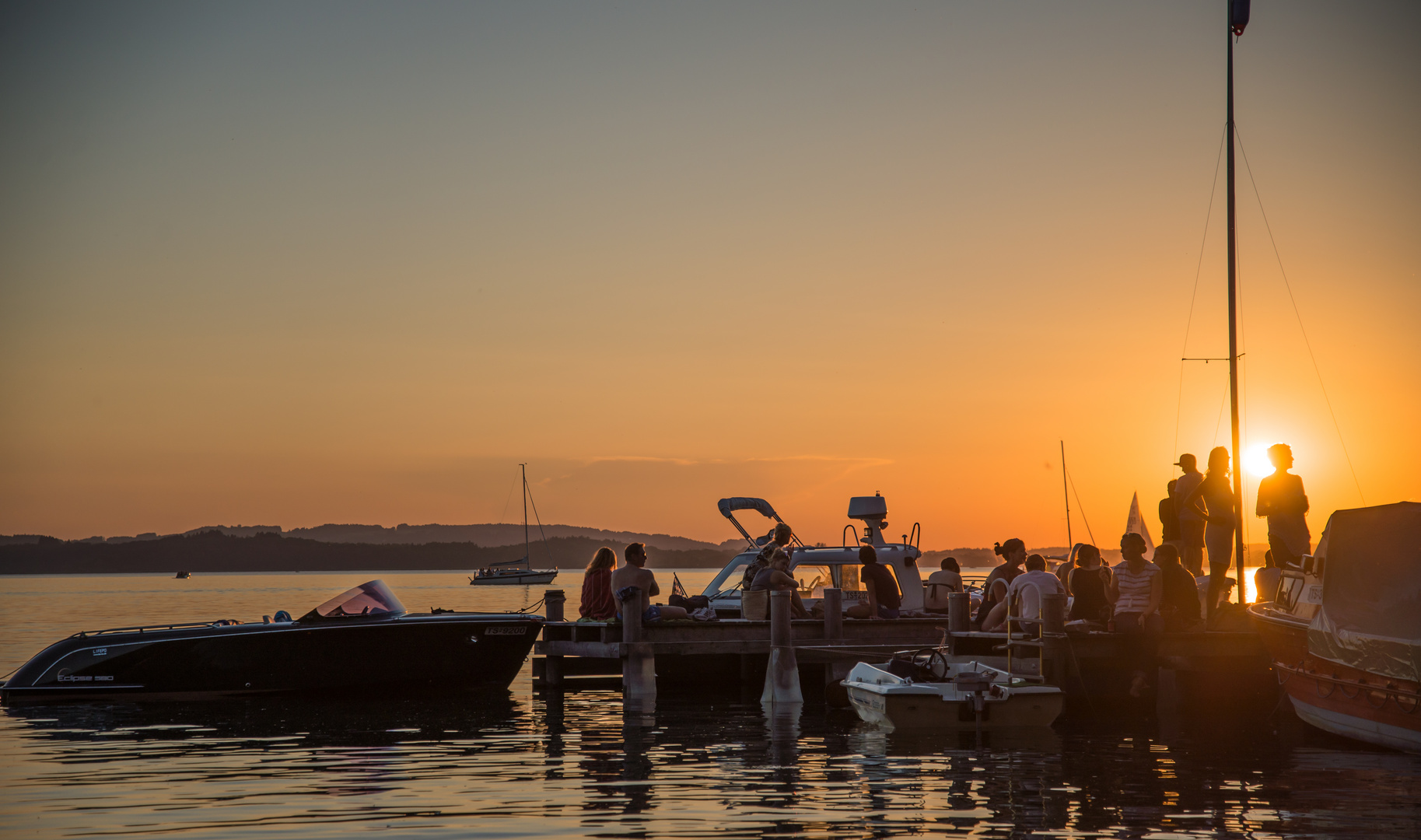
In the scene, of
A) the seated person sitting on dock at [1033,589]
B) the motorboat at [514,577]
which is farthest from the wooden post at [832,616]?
the motorboat at [514,577]

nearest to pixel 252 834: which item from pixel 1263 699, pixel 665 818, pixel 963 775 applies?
pixel 665 818

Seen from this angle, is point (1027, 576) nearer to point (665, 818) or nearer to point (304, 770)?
point (665, 818)

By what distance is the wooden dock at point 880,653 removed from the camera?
16391 mm

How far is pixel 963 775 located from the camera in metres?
12.2

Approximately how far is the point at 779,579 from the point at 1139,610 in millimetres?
5136

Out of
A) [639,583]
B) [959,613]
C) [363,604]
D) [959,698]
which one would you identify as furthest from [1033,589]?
[363,604]

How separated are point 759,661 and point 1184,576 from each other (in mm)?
7996

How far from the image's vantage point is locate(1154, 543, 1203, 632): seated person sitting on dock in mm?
16547

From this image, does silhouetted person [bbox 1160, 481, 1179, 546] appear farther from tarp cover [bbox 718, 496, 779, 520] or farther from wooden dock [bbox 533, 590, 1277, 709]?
tarp cover [bbox 718, 496, 779, 520]

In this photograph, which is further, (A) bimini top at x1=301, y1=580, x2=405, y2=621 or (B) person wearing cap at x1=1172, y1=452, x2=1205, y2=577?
(A) bimini top at x1=301, y1=580, x2=405, y2=621

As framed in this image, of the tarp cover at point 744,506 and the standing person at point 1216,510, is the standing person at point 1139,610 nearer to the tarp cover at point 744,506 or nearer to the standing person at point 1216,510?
the standing person at point 1216,510

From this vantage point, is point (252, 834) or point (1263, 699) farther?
point (1263, 699)

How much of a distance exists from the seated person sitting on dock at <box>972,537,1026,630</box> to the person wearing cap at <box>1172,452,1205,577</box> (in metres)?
2.16

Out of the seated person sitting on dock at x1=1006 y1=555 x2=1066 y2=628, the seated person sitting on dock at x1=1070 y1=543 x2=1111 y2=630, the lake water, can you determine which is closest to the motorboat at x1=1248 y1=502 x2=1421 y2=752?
the lake water
